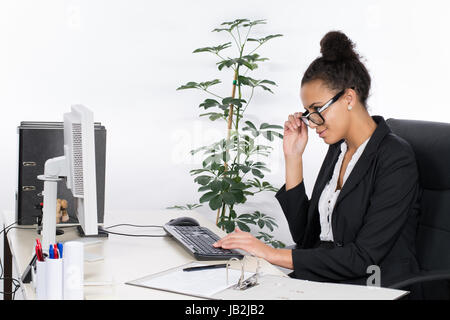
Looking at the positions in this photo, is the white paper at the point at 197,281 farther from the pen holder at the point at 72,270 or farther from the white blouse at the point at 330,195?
the white blouse at the point at 330,195

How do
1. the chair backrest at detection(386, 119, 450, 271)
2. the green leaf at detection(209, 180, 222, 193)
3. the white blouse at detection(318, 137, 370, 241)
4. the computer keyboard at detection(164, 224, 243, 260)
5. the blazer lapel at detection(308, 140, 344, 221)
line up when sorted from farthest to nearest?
the green leaf at detection(209, 180, 222, 193) → the blazer lapel at detection(308, 140, 344, 221) → the white blouse at detection(318, 137, 370, 241) → the chair backrest at detection(386, 119, 450, 271) → the computer keyboard at detection(164, 224, 243, 260)

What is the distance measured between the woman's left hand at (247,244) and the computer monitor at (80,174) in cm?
39

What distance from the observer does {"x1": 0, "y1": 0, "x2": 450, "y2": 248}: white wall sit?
3.26 meters

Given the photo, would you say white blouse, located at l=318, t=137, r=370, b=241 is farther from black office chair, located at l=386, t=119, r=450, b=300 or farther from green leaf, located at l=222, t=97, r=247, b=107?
A: green leaf, located at l=222, t=97, r=247, b=107

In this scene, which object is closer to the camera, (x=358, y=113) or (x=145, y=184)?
(x=358, y=113)

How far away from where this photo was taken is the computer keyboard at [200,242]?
1659mm

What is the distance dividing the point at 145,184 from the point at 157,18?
103 centimetres

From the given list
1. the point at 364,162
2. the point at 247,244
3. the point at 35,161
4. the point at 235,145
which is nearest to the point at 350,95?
the point at 364,162

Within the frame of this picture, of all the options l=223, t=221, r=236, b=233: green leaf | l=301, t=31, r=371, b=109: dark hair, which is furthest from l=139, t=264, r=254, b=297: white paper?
l=223, t=221, r=236, b=233: green leaf

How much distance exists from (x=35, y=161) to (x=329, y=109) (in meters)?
1.10
